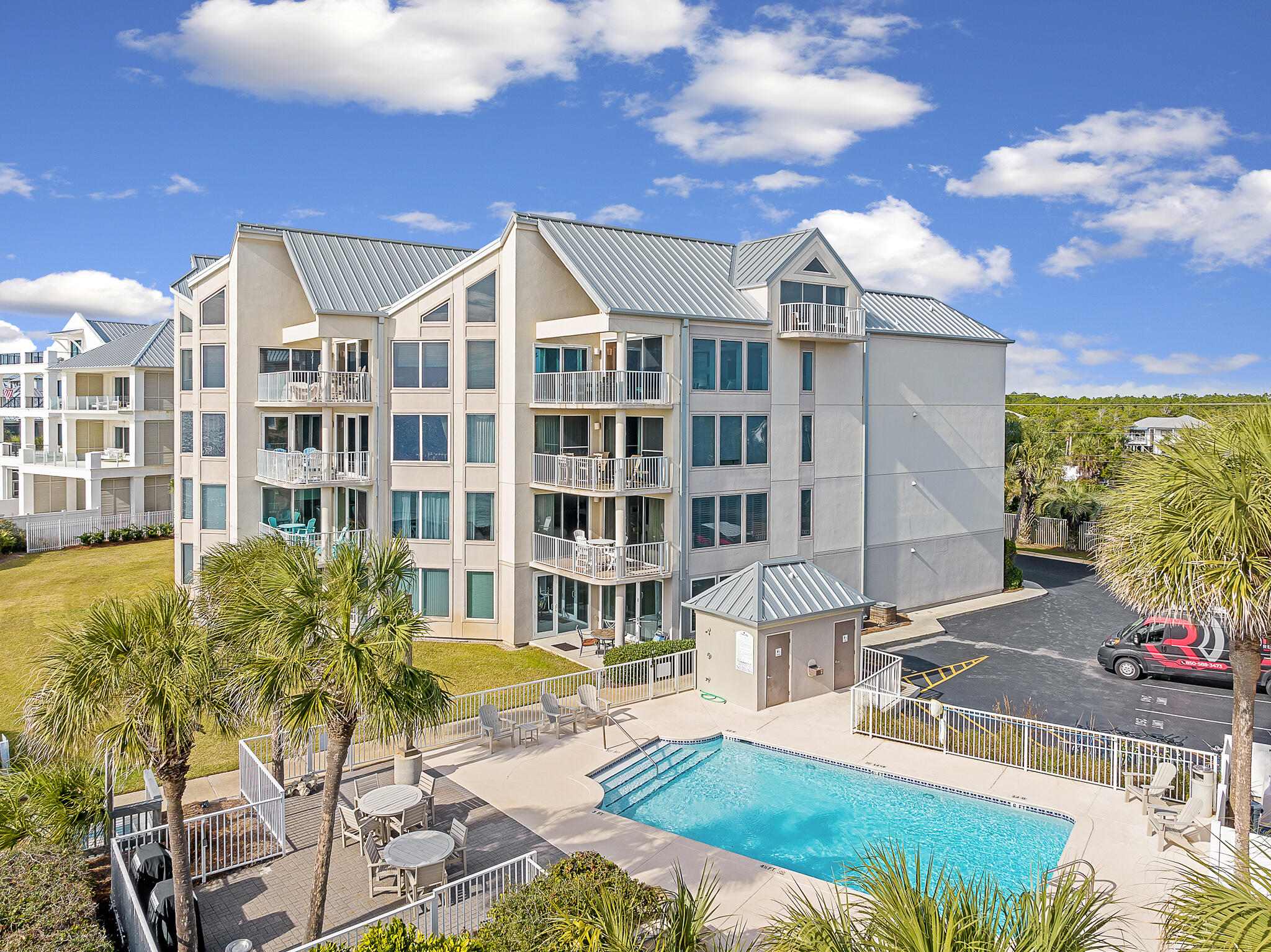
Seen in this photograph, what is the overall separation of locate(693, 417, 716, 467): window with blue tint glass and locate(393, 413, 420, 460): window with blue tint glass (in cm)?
879

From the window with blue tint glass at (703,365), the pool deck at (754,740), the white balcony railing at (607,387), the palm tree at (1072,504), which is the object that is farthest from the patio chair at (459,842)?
the palm tree at (1072,504)

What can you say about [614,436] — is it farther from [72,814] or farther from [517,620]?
[72,814]

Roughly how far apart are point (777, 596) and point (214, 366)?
21.1m

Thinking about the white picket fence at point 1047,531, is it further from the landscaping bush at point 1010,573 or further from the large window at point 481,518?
the large window at point 481,518

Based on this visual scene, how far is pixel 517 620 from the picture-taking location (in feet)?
84.6

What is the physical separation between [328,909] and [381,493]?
1637 centimetres

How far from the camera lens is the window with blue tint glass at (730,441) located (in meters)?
25.8

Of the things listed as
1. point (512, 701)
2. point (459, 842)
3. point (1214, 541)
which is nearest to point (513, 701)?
point (512, 701)

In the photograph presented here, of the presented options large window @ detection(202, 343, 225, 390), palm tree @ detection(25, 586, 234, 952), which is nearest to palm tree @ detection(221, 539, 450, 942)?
palm tree @ detection(25, 586, 234, 952)

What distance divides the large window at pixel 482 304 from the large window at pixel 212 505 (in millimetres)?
11605

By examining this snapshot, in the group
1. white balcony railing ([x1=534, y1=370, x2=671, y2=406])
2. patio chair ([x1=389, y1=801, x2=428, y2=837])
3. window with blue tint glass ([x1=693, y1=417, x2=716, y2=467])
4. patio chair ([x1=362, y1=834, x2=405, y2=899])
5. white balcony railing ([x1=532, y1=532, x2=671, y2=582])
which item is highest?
white balcony railing ([x1=534, y1=370, x2=671, y2=406])

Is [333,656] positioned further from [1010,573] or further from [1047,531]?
[1047,531]

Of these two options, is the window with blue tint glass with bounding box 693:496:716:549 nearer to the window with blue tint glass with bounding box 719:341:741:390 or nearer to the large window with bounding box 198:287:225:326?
the window with blue tint glass with bounding box 719:341:741:390

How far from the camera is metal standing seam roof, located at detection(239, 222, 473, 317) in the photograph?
26.6 meters
